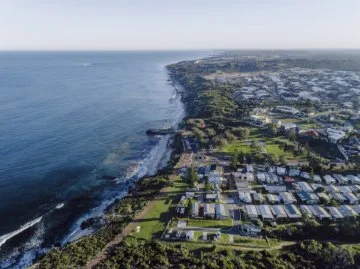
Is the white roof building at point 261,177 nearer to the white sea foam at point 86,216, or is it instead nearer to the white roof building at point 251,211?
the white roof building at point 251,211

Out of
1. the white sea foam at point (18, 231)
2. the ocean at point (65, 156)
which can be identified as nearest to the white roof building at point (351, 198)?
the ocean at point (65, 156)

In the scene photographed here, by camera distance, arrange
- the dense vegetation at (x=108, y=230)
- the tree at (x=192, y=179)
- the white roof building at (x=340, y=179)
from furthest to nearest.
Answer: the white roof building at (x=340, y=179) → the tree at (x=192, y=179) → the dense vegetation at (x=108, y=230)

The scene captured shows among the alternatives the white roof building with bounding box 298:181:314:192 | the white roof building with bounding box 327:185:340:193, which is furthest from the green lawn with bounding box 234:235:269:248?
the white roof building with bounding box 327:185:340:193

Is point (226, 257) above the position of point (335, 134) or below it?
above

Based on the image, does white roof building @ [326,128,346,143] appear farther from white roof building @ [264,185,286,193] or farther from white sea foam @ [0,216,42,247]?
white sea foam @ [0,216,42,247]

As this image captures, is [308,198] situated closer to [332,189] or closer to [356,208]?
[332,189]

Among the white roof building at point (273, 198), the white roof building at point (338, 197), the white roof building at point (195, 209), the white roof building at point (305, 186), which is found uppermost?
the white roof building at point (195, 209)

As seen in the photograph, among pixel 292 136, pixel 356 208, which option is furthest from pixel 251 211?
pixel 292 136
